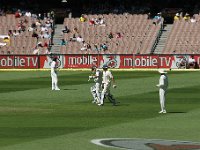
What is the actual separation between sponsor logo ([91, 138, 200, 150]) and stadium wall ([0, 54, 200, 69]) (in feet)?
171

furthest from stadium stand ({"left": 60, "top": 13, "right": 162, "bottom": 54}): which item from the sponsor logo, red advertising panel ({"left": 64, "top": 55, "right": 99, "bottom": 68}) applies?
the sponsor logo

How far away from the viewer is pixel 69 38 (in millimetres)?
85812

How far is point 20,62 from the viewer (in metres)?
79.1

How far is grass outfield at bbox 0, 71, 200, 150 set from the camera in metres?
23.7

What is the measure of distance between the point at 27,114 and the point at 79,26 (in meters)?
56.2

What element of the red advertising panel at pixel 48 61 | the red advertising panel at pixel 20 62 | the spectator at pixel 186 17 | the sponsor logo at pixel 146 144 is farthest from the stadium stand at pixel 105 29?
the sponsor logo at pixel 146 144

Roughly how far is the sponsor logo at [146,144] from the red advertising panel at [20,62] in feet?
184

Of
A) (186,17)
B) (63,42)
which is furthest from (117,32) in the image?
(186,17)

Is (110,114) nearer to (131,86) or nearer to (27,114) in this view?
(27,114)

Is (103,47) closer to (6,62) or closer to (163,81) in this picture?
(6,62)

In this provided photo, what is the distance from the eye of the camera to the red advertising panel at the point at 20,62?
259ft

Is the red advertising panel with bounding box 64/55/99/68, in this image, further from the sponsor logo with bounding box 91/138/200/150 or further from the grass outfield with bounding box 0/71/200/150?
the sponsor logo with bounding box 91/138/200/150

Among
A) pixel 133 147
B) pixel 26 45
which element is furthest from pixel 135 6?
pixel 133 147

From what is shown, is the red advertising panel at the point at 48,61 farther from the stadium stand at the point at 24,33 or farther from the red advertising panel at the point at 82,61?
the stadium stand at the point at 24,33
